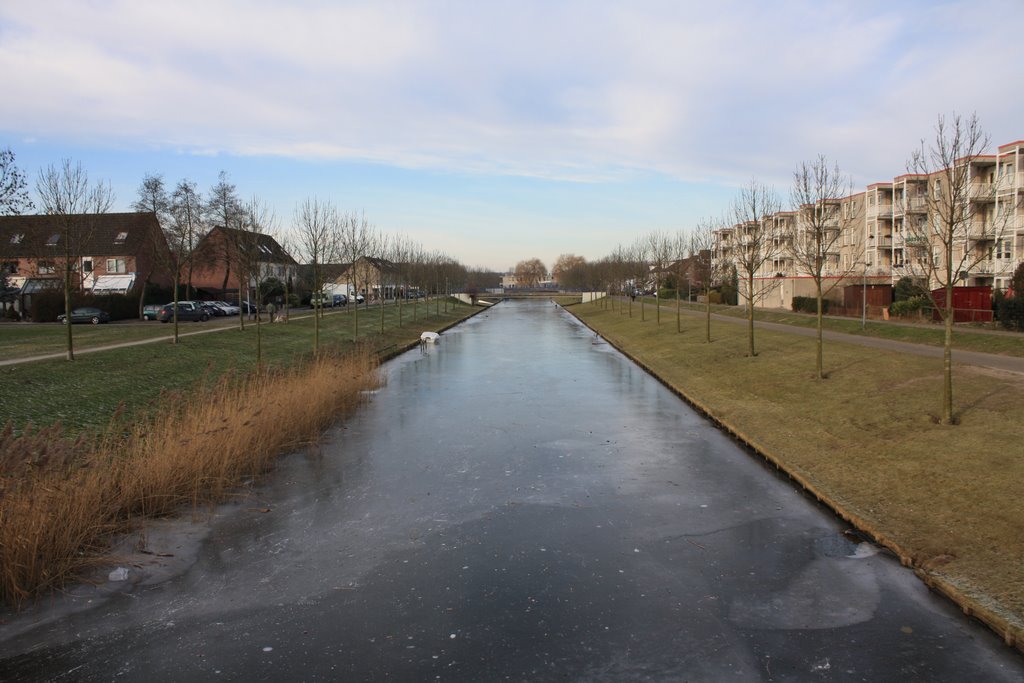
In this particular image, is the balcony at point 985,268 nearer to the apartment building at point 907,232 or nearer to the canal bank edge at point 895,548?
the apartment building at point 907,232

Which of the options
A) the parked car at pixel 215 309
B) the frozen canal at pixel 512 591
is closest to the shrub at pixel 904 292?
the frozen canal at pixel 512 591

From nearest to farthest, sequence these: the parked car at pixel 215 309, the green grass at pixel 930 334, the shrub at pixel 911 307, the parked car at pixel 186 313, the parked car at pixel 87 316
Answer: the green grass at pixel 930 334, the shrub at pixel 911 307, the parked car at pixel 87 316, the parked car at pixel 186 313, the parked car at pixel 215 309

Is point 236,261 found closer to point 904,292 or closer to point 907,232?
point 907,232

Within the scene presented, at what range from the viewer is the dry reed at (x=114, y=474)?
7.69 meters

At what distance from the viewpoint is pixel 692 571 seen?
7.96 meters

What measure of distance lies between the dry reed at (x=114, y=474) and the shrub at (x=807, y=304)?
39.9 m

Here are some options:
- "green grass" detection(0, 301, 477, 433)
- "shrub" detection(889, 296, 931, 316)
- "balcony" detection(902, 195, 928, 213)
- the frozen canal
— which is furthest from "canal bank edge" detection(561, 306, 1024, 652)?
"shrub" detection(889, 296, 931, 316)

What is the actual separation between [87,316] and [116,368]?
89.9ft

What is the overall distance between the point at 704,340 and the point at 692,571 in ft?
87.8

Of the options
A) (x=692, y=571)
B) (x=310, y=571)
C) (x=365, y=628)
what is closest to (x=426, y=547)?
(x=310, y=571)

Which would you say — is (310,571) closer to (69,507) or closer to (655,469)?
(69,507)

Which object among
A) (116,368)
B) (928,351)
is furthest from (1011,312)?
(116,368)

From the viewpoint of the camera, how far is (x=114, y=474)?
9.97 m

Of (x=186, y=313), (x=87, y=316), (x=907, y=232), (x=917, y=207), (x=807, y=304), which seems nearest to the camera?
(x=907, y=232)
